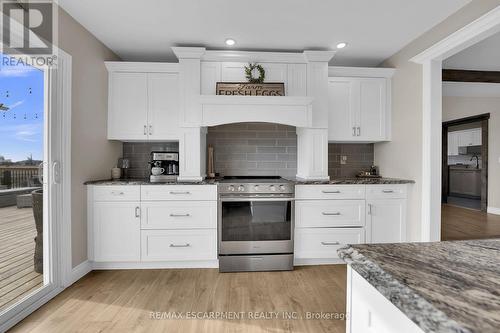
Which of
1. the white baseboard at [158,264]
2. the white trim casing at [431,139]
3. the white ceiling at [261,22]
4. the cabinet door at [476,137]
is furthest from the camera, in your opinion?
the cabinet door at [476,137]

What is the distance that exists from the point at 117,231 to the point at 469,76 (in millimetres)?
5267

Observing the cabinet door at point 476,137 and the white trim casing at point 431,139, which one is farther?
the cabinet door at point 476,137

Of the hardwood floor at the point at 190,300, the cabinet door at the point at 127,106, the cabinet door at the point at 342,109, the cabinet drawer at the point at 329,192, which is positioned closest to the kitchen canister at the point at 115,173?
the cabinet door at the point at 127,106

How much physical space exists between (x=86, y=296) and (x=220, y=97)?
2273 mm

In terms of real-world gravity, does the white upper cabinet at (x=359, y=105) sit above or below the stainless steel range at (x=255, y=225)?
above

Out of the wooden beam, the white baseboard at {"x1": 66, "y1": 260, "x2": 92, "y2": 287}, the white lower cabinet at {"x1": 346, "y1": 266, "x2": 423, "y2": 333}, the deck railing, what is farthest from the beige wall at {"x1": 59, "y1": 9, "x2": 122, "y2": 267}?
the wooden beam

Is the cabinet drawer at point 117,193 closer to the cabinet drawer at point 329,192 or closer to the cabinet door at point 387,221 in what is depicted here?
the cabinet drawer at point 329,192

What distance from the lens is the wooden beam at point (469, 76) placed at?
12.3 feet

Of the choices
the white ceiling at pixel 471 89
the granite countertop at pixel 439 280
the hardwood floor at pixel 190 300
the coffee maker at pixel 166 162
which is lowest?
the hardwood floor at pixel 190 300

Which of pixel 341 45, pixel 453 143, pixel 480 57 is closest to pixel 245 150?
pixel 341 45

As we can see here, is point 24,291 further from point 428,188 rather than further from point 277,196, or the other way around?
point 428,188

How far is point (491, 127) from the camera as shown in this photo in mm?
5484

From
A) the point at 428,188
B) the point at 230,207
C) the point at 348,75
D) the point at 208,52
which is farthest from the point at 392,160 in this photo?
the point at 208,52

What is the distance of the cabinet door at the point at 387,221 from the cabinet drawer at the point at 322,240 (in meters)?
0.15
